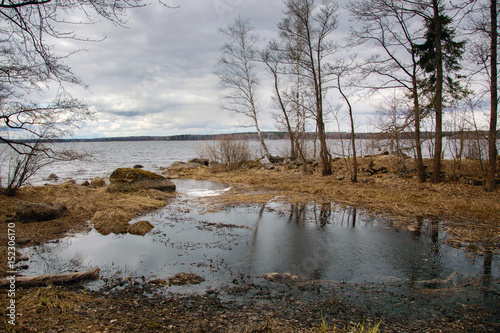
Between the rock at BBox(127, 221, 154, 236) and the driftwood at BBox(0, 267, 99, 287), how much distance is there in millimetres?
2652

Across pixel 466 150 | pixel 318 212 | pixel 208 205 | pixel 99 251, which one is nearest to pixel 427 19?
pixel 466 150

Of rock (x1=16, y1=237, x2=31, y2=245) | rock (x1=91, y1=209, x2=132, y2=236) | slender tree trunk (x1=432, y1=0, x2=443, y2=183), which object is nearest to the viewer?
rock (x1=16, y1=237, x2=31, y2=245)

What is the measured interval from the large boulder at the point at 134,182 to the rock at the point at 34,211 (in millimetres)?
4392

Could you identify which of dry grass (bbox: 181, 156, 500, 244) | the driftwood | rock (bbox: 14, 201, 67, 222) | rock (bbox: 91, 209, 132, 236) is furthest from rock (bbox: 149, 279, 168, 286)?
dry grass (bbox: 181, 156, 500, 244)

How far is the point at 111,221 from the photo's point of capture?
8.27m

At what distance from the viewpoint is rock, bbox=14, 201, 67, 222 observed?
7.79m

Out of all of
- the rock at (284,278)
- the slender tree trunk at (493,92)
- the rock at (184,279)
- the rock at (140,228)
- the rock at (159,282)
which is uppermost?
the slender tree trunk at (493,92)

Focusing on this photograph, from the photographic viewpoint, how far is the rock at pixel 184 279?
15.6 ft

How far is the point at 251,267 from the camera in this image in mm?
5395

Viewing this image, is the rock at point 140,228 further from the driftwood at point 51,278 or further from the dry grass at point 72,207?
the driftwood at point 51,278

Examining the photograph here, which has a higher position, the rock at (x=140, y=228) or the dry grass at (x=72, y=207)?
the dry grass at (x=72, y=207)

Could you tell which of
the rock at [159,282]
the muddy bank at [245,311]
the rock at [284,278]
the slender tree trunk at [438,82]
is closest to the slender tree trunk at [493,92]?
the slender tree trunk at [438,82]

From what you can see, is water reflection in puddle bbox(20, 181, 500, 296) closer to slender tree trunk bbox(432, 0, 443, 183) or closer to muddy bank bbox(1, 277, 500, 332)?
muddy bank bbox(1, 277, 500, 332)

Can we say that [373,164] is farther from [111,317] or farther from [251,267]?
[111,317]
